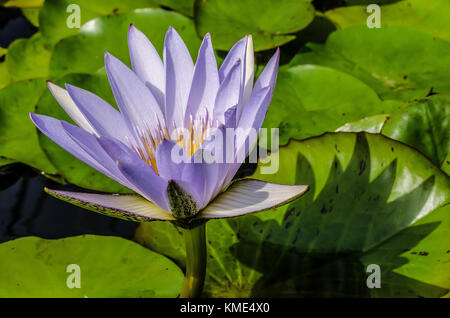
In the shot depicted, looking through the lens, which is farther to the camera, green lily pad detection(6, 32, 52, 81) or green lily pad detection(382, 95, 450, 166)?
green lily pad detection(6, 32, 52, 81)

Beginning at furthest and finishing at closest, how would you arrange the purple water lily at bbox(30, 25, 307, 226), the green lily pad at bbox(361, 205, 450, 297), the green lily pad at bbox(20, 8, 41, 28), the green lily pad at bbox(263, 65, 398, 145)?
the green lily pad at bbox(20, 8, 41, 28) < the green lily pad at bbox(263, 65, 398, 145) < the green lily pad at bbox(361, 205, 450, 297) < the purple water lily at bbox(30, 25, 307, 226)

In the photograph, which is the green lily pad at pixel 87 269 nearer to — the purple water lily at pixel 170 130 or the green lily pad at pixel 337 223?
the green lily pad at pixel 337 223

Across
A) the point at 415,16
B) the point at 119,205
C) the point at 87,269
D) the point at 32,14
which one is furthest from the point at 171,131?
the point at 32,14

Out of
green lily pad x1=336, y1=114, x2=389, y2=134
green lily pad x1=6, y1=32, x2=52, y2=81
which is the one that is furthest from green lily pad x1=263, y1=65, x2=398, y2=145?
green lily pad x1=6, y1=32, x2=52, y2=81

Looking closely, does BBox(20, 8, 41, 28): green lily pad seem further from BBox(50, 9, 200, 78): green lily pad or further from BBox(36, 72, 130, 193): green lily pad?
BBox(36, 72, 130, 193): green lily pad

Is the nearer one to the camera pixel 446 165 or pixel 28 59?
pixel 446 165

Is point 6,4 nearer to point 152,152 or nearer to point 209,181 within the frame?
point 152,152

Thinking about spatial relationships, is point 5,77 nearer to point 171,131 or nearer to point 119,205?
point 171,131

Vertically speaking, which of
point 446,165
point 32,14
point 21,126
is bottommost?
point 446,165
